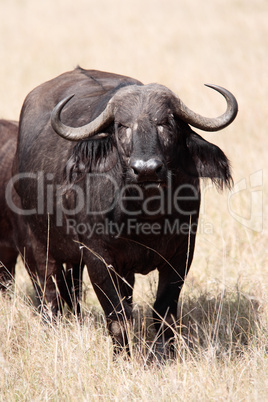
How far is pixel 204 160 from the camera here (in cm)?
420

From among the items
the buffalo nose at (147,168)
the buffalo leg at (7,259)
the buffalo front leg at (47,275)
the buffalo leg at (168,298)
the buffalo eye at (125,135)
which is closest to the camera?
the buffalo nose at (147,168)

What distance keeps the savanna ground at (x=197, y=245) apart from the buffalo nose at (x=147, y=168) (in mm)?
1078

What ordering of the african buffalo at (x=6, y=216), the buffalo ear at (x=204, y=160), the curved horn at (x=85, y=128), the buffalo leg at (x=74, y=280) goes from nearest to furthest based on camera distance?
the curved horn at (x=85, y=128)
the buffalo ear at (x=204, y=160)
the buffalo leg at (x=74, y=280)
the african buffalo at (x=6, y=216)

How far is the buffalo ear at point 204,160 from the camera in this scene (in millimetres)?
4148

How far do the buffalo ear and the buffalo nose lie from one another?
0.66 meters

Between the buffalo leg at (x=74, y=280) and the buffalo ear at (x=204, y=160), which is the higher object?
the buffalo ear at (x=204, y=160)

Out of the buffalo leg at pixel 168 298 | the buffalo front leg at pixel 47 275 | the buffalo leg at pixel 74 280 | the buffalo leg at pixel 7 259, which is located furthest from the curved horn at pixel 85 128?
the buffalo leg at pixel 7 259

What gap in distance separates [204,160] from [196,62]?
9.02 meters

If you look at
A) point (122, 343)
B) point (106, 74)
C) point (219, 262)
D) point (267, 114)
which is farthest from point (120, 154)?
point (267, 114)

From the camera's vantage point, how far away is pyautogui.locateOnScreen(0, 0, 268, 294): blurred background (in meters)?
6.14

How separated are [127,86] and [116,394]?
1.95 metres

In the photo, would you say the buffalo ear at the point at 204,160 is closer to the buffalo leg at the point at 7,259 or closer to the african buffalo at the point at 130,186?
the african buffalo at the point at 130,186

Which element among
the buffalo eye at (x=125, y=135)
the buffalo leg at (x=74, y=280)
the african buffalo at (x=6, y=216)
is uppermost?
the buffalo eye at (x=125, y=135)

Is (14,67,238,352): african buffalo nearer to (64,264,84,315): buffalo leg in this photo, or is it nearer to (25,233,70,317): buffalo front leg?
(25,233,70,317): buffalo front leg
